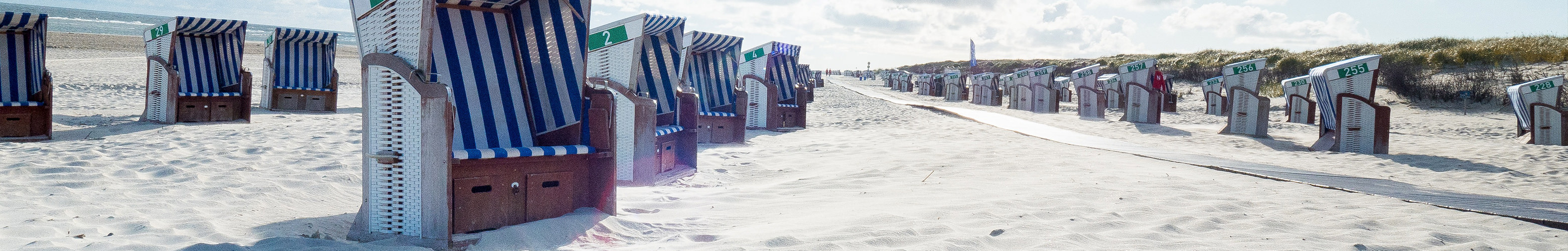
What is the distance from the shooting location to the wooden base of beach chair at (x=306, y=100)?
37.9 ft

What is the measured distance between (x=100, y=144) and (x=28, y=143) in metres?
0.66

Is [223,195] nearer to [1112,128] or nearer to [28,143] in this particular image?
[28,143]

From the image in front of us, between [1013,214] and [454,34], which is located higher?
[454,34]

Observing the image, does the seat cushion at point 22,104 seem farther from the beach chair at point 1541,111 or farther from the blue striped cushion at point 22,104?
the beach chair at point 1541,111

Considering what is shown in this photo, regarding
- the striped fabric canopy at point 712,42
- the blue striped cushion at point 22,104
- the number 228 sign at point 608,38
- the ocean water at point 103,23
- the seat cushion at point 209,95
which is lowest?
the blue striped cushion at point 22,104

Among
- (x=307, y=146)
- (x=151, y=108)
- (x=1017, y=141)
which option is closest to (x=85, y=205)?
(x=307, y=146)

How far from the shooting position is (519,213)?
3.30 metres

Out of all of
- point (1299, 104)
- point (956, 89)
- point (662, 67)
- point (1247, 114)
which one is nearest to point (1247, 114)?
point (1247, 114)

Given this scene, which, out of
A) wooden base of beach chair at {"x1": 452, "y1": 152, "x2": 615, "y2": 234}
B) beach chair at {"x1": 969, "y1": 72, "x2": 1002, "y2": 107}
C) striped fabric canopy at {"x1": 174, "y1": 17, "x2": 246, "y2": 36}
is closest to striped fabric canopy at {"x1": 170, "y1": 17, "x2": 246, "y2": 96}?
striped fabric canopy at {"x1": 174, "y1": 17, "x2": 246, "y2": 36}

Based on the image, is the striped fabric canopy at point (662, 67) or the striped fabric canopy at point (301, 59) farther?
the striped fabric canopy at point (301, 59)

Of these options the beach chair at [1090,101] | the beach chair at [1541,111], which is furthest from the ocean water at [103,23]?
the beach chair at [1541,111]

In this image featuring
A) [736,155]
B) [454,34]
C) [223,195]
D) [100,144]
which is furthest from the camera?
[736,155]

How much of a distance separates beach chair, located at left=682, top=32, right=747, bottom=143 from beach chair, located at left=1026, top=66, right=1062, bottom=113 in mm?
10186

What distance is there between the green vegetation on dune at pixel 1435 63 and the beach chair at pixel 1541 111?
7674mm
